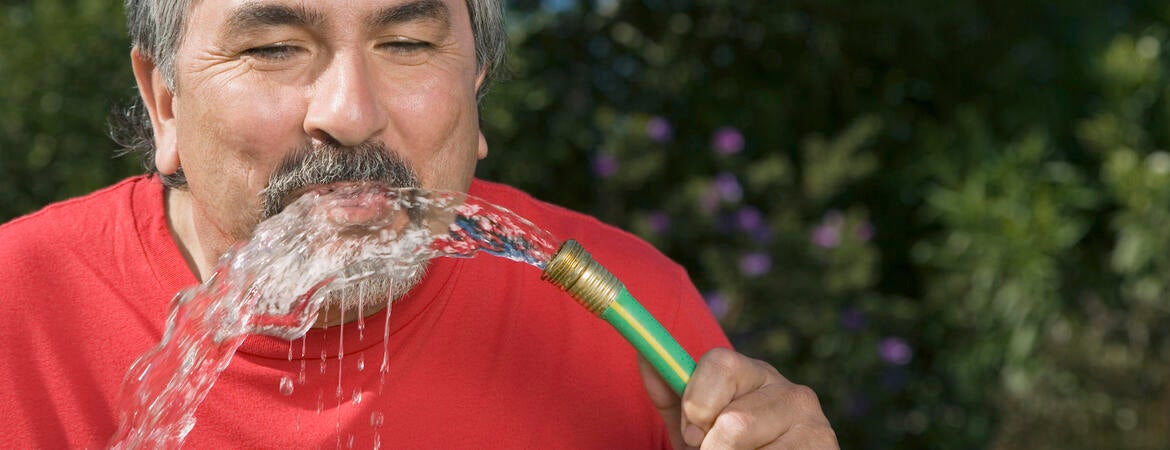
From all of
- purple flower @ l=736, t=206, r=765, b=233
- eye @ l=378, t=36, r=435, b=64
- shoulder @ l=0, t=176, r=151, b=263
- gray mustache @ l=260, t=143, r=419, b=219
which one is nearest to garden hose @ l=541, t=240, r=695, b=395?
gray mustache @ l=260, t=143, r=419, b=219

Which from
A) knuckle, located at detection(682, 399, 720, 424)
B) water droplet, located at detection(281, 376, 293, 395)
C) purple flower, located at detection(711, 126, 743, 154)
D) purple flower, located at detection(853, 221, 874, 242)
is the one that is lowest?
purple flower, located at detection(853, 221, 874, 242)

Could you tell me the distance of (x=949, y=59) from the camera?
451 cm

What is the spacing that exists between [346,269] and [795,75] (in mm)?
2797

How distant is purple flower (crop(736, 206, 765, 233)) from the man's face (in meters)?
2.07

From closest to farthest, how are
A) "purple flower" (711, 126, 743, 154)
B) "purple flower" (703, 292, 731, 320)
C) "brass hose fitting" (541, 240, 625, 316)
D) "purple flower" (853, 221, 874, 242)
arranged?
"brass hose fitting" (541, 240, 625, 316) → "purple flower" (703, 292, 731, 320) → "purple flower" (853, 221, 874, 242) → "purple flower" (711, 126, 743, 154)

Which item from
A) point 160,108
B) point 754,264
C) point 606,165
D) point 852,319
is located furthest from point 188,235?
point 852,319

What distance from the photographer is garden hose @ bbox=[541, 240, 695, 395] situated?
1.64 meters

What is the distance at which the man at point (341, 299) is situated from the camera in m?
1.86

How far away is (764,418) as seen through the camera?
1.76m

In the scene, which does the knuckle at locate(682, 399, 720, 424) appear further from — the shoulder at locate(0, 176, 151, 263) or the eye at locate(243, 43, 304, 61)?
the shoulder at locate(0, 176, 151, 263)

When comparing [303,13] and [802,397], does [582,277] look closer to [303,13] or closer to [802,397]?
[802,397]

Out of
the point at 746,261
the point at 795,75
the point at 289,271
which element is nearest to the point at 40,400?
the point at 289,271

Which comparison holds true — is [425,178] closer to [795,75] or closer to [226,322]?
[226,322]

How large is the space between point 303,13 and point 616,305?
605mm
